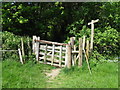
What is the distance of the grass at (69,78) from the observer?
18.2 feet

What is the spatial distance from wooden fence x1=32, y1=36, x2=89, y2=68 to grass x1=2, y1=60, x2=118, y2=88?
2.16 feet

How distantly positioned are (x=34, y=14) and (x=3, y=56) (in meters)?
5.38

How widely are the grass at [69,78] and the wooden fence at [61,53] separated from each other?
0.66m

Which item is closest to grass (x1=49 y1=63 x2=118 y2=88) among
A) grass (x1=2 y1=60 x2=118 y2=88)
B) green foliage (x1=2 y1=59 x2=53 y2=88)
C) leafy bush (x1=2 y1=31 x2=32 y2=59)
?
grass (x1=2 y1=60 x2=118 y2=88)

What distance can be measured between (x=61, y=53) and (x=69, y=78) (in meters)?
2.24

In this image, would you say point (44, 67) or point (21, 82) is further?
point (44, 67)

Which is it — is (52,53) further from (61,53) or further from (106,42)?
(106,42)

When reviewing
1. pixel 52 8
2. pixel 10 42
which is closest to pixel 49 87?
pixel 10 42

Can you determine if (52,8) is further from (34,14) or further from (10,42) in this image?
(10,42)

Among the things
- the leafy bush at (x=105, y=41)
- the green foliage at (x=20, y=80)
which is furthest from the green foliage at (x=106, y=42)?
the green foliage at (x=20, y=80)

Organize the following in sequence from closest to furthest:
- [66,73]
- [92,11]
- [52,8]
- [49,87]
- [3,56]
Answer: [49,87] < [66,73] < [3,56] < [52,8] < [92,11]

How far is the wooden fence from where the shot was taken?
7.95 m

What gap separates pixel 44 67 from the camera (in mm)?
8453

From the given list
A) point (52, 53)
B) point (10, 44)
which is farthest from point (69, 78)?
point (10, 44)
